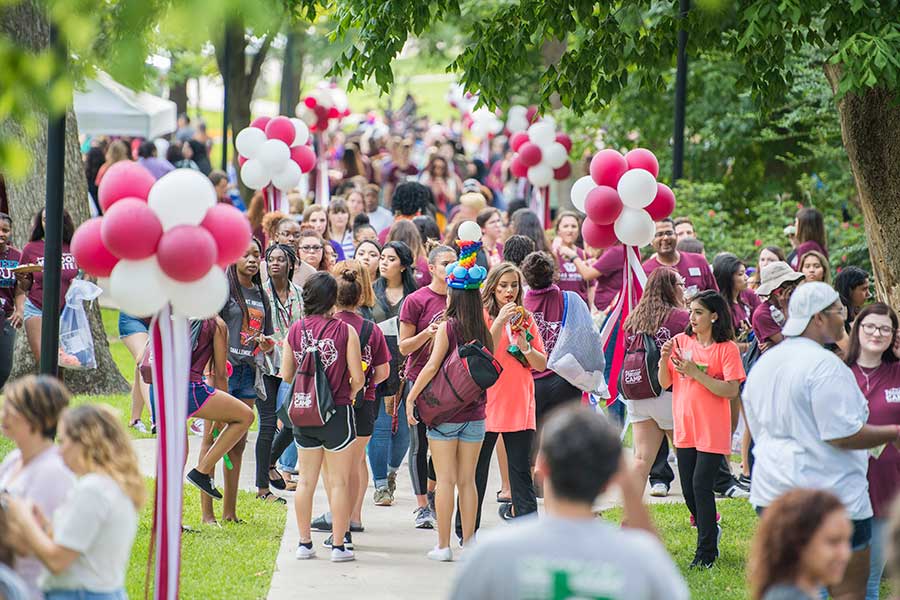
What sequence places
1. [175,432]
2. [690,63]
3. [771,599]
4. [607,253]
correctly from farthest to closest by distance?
[690,63]
[607,253]
[175,432]
[771,599]

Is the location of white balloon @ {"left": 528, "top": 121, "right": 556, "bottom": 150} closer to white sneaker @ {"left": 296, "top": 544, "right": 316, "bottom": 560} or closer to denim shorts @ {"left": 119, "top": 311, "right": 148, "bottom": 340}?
denim shorts @ {"left": 119, "top": 311, "right": 148, "bottom": 340}

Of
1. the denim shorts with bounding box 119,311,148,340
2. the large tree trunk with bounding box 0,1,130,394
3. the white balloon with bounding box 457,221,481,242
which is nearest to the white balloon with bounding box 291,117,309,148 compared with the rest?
the large tree trunk with bounding box 0,1,130,394

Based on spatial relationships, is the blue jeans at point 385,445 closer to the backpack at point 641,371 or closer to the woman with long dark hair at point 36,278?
the backpack at point 641,371

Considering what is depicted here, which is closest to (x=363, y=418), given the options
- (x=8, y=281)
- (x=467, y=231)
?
(x=467, y=231)

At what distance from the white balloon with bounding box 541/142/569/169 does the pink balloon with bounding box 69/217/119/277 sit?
35.1 ft

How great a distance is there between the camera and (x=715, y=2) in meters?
4.78

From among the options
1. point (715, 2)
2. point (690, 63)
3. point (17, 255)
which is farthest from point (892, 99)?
point (690, 63)

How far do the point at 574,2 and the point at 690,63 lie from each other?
27.8 feet

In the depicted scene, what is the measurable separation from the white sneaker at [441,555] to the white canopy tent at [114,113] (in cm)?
1304

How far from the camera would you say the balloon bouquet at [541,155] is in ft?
53.7

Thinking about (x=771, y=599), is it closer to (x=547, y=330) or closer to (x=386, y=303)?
(x=547, y=330)

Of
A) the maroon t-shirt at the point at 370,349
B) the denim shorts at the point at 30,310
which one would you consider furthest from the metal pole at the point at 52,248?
the denim shorts at the point at 30,310

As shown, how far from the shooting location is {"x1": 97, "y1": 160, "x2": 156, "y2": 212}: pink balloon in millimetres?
6250

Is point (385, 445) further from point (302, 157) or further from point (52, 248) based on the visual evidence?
point (302, 157)
